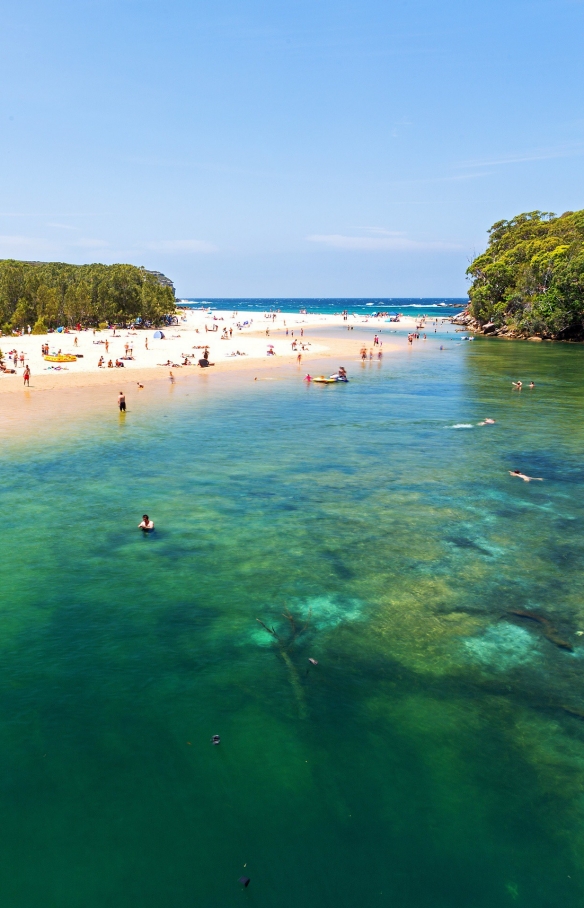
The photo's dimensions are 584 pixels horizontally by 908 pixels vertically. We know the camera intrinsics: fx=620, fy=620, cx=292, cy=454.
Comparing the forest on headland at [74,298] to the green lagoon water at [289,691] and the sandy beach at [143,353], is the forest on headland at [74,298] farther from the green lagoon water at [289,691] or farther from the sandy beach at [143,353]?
the green lagoon water at [289,691]

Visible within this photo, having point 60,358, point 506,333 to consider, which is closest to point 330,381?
point 60,358

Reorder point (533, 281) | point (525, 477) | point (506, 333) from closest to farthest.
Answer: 1. point (525, 477)
2. point (533, 281)
3. point (506, 333)

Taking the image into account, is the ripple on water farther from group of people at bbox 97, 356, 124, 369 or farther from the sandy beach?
group of people at bbox 97, 356, 124, 369

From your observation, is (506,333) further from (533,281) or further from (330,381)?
(330,381)

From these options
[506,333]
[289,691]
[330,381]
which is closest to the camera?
[289,691]

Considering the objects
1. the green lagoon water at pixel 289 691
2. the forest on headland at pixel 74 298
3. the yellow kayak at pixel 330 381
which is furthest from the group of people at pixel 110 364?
the green lagoon water at pixel 289 691
